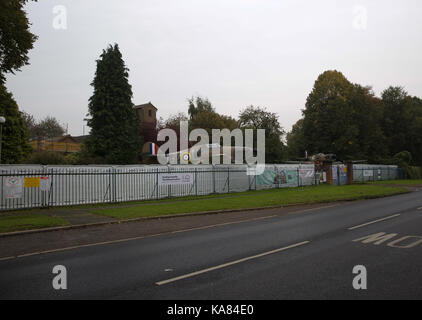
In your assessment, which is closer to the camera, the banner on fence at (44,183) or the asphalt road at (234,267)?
the asphalt road at (234,267)

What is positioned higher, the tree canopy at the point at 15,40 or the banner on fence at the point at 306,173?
the tree canopy at the point at 15,40

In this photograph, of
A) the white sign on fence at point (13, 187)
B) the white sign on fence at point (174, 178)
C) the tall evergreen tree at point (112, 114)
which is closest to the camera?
the white sign on fence at point (13, 187)

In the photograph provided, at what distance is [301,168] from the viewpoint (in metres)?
31.9

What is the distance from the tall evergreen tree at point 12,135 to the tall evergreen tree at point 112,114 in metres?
8.10

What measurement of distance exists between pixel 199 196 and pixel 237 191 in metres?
4.59

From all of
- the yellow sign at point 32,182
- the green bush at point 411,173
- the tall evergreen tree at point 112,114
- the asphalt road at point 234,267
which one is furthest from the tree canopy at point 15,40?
the green bush at point 411,173

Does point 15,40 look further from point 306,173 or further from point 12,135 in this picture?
point 306,173

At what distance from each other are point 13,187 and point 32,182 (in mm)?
819

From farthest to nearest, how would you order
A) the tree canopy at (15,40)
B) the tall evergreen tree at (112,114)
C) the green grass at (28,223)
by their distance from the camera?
the tall evergreen tree at (112,114) → the tree canopy at (15,40) → the green grass at (28,223)

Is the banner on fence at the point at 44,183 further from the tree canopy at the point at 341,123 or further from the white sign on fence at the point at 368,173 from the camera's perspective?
the tree canopy at the point at 341,123

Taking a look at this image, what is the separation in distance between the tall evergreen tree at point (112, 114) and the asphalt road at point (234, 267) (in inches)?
1259

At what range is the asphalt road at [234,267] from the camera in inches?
192


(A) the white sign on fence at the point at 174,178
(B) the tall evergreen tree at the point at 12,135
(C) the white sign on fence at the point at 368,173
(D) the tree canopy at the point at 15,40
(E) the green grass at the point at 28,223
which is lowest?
(E) the green grass at the point at 28,223

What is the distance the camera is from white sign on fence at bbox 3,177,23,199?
14.8 meters
